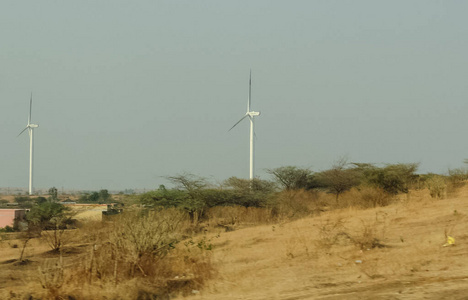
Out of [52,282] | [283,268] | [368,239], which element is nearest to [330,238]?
[368,239]

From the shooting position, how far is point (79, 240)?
2561cm

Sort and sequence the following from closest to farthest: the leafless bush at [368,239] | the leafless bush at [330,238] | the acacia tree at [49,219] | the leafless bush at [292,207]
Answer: the leafless bush at [368,239]
the leafless bush at [330,238]
the acacia tree at [49,219]
the leafless bush at [292,207]

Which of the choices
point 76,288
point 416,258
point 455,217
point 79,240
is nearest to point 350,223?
point 455,217

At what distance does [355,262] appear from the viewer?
37.5 ft

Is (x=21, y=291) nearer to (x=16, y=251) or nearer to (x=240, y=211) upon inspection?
(x=16, y=251)

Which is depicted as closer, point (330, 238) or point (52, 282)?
point (52, 282)

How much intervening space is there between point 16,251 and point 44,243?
47.7 inches

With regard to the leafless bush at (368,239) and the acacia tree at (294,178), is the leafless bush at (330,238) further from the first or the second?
the acacia tree at (294,178)

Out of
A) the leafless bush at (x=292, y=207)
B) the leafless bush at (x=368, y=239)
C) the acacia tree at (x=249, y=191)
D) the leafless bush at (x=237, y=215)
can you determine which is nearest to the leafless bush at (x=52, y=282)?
the leafless bush at (x=368, y=239)

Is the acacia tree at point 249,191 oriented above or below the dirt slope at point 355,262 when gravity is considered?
above

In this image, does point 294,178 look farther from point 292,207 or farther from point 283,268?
point 283,268

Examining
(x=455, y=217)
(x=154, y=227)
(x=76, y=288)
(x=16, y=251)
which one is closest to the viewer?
(x=76, y=288)

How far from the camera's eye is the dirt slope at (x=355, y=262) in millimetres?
9398

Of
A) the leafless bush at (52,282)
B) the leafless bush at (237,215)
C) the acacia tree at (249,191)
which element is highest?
the acacia tree at (249,191)
